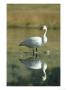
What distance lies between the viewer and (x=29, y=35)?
1.89m

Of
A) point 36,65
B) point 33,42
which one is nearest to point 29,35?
point 33,42

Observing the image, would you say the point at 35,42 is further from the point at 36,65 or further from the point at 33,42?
the point at 36,65

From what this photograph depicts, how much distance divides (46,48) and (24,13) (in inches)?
9.2

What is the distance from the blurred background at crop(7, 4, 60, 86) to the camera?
185cm

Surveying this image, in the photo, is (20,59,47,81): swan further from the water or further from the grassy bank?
the grassy bank

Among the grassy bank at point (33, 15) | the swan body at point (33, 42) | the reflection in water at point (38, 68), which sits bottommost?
the reflection in water at point (38, 68)

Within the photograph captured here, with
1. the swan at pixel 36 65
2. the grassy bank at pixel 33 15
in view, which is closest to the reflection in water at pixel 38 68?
the swan at pixel 36 65

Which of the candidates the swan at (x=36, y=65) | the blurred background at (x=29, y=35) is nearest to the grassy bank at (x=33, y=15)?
the blurred background at (x=29, y=35)

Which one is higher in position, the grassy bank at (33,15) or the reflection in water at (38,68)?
the grassy bank at (33,15)

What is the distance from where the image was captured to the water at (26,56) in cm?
184

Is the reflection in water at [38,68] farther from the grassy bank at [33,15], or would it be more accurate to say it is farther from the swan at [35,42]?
the grassy bank at [33,15]

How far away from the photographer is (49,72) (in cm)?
186
